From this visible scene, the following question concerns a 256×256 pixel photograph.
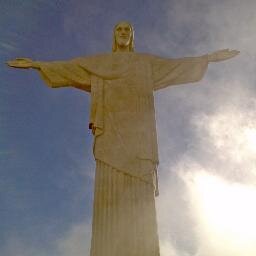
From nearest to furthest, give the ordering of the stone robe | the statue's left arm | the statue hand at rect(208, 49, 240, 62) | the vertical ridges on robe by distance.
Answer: the vertical ridges on robe, the stone robe, the statue hand at rect(208, 49, 240, 62), the statue's left arm

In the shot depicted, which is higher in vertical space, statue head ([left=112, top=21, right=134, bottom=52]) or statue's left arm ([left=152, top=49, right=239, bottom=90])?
statue head ([left=112, top=21, right=134, bottom=52])

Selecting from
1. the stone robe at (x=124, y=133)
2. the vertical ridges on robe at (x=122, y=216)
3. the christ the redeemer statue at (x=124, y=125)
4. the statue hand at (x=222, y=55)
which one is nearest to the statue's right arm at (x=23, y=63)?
the christ the redeemer statue at (x=124, y=125)

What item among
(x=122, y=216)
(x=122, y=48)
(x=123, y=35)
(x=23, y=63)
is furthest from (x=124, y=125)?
(x=23, y=63)

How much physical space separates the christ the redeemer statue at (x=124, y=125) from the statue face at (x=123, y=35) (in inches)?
0.9

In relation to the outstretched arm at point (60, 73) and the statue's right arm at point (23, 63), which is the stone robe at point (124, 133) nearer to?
the outstretched arm at point (60, 73)

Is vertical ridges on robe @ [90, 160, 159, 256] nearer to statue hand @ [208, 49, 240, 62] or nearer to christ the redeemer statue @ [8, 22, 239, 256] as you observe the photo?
→ christ the redeemer statue @ [8, 22, 239, 256]

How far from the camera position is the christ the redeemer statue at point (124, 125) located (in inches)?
375

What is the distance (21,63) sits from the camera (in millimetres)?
11688

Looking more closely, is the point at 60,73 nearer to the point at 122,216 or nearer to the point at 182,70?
the point at 182,70

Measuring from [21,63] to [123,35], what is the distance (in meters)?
2.52

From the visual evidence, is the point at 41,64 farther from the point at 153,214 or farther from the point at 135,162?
the point at 153,214

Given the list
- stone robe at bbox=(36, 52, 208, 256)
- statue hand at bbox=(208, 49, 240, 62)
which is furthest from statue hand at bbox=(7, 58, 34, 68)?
statue hand at bbox=(208, 49, 240, 62)

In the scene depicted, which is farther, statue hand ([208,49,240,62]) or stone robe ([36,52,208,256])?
statue hand ([208,49,240,62])

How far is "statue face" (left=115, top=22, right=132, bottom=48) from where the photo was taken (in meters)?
12.4
